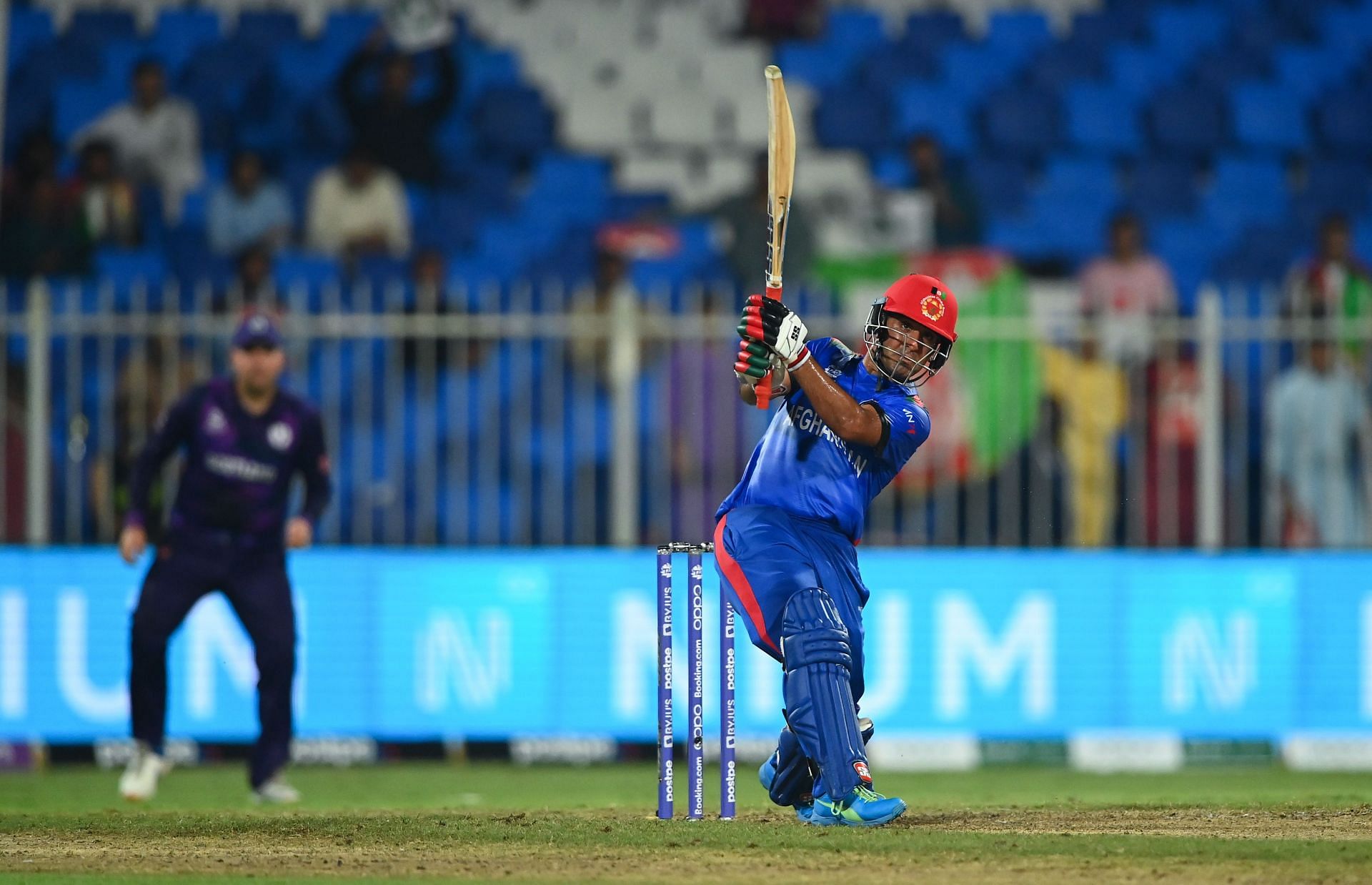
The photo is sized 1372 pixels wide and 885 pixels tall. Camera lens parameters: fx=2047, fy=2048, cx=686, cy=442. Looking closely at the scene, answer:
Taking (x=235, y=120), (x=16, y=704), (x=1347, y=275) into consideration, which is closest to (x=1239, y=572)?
(x=1347, y=275)

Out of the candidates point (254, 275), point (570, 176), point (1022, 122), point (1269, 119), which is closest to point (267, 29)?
point (570, 176)

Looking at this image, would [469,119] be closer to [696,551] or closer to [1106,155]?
[1106,155]

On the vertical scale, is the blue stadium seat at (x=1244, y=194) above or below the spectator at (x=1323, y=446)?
above

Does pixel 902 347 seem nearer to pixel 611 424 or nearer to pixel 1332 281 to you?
pixel 611 424

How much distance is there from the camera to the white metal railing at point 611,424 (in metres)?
12.0

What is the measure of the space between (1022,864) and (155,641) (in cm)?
461

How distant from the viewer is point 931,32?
55.5 ft

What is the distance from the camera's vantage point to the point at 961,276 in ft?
49.5

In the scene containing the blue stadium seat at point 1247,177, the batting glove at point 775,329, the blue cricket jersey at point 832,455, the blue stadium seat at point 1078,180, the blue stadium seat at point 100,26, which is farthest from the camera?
the blue stadium seat at point 1247,177

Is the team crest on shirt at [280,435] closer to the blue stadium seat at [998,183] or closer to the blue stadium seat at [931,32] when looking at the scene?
the blue stadium seat at [998,183]

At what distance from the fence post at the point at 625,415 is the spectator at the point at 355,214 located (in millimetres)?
3313

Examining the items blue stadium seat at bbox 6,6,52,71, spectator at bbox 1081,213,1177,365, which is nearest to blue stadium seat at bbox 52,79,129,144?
blue stadium seat at bbox 6,6,52,71

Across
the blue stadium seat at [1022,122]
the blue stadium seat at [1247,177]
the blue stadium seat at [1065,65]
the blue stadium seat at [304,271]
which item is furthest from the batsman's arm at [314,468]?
the blue stadium seat at [1247,177]

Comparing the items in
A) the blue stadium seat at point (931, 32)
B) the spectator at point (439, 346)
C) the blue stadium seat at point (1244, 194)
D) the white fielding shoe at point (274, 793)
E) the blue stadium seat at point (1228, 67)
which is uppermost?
the blue stadium seat at point (931, 32)
